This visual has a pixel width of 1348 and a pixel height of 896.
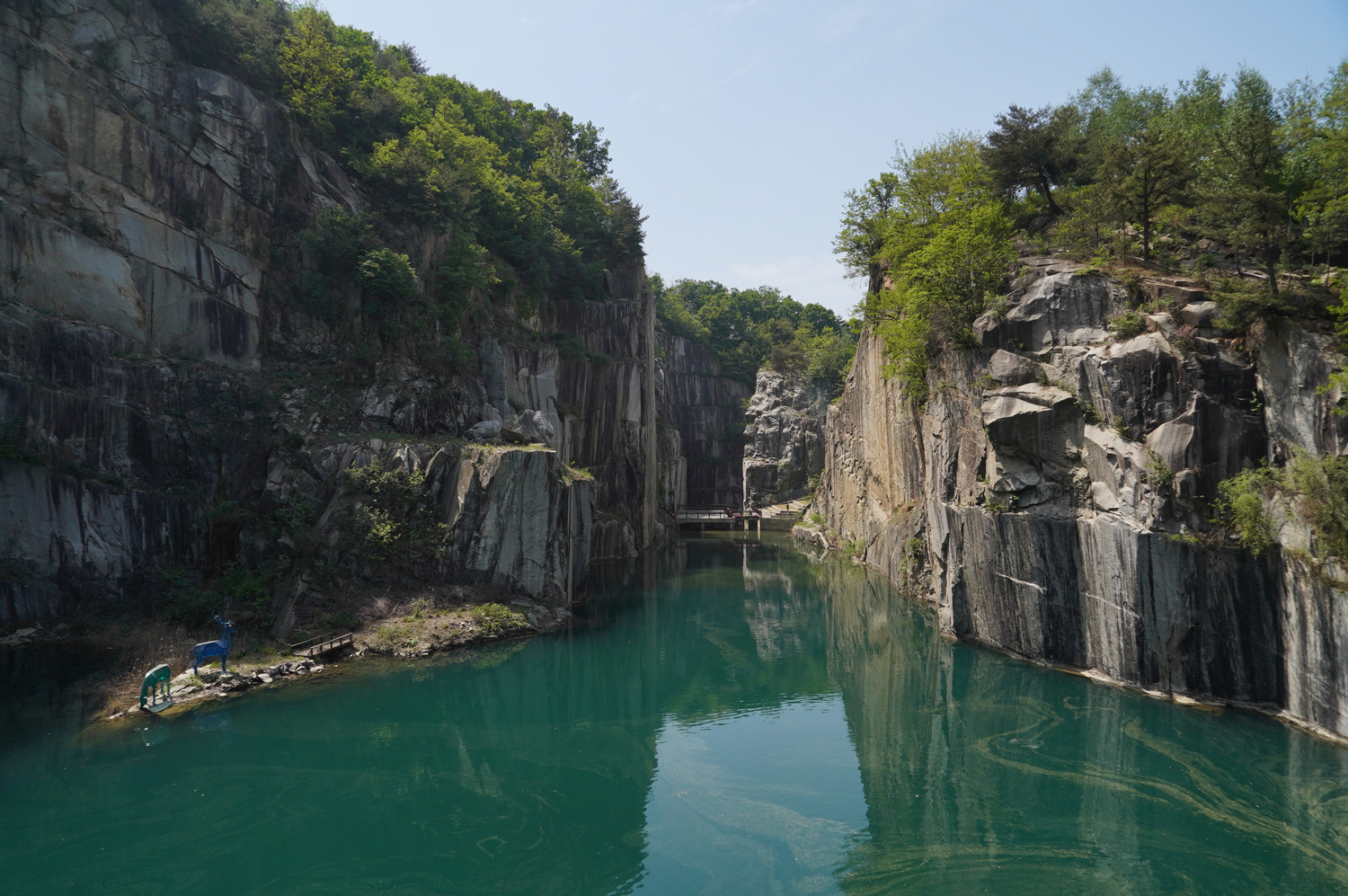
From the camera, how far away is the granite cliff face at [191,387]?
65.5ft

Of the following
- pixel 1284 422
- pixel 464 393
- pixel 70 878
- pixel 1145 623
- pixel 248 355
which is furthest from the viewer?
pixel 464 393

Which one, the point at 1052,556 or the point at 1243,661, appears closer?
the point at 1243,661

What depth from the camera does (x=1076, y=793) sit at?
12789 millimetres

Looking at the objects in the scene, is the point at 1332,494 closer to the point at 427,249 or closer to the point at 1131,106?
the point at 1131,106

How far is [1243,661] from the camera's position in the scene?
1505cm

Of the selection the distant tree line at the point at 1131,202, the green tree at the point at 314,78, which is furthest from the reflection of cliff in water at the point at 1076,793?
the green tree at the point at 314,78

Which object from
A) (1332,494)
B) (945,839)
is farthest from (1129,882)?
(1332,494)

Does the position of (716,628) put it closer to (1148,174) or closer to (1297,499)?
(1297,499)

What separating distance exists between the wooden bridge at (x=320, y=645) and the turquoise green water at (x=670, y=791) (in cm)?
136

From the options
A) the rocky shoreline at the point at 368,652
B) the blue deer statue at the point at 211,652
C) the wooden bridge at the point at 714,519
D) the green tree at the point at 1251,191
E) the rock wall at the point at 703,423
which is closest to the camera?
the green tree at the point at 1251,191

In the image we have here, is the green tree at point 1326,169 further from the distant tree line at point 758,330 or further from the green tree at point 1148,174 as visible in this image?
the distant tree line at point 758,330

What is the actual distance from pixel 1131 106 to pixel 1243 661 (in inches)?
1076

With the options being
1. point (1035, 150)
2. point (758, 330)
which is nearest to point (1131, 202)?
point (1035, 150)

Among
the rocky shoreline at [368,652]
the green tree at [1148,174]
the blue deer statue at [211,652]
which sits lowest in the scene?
the rocky shoreline at [368,652]
